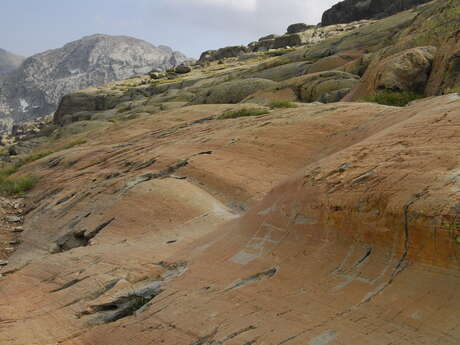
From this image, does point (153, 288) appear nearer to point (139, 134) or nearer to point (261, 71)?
point (139, 134)

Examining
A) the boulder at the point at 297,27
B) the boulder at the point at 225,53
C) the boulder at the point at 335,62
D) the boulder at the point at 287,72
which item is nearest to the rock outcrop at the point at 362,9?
the boulder at the point at 297,27

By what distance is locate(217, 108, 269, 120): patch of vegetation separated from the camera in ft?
43.6

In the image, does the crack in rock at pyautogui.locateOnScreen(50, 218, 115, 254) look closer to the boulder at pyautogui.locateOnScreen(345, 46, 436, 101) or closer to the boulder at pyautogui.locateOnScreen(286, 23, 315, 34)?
the boulder at pyautogui.locateOnScreen(345, 46, 436, 101)

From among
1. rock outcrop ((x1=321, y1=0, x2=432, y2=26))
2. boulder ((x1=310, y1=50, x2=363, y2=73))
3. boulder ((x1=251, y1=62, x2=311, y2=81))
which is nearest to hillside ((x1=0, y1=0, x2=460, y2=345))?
boulder ((x1=310, y1=50, x2=363, y2=73))

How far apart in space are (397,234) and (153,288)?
2692mm

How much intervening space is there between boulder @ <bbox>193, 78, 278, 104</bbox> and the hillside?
1466 cm

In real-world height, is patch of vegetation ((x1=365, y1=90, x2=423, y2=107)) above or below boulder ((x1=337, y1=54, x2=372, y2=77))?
below

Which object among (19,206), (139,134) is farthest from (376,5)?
(19,206)

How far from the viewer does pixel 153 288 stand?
4.73 m

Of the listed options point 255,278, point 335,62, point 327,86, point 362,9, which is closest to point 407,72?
point 327,86

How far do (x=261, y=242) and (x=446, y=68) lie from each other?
10.5 metres

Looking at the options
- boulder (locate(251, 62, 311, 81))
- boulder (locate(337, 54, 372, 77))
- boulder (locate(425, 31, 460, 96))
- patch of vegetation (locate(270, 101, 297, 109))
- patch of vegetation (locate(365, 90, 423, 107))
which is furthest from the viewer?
boulder (locate(251, 62, 311, 81))

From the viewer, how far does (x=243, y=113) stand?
13586 mm

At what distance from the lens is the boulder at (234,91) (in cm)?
2538
